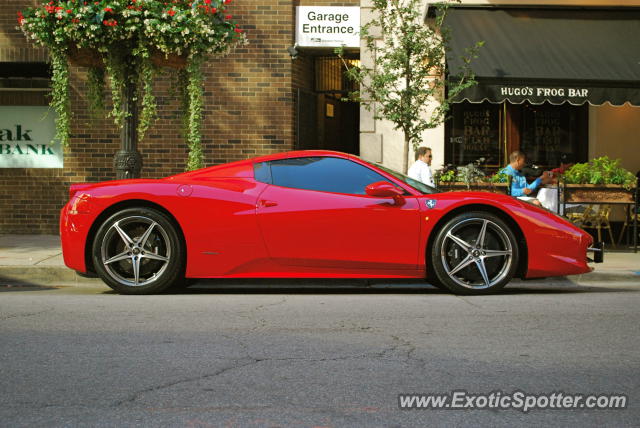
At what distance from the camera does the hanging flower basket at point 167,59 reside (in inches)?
399

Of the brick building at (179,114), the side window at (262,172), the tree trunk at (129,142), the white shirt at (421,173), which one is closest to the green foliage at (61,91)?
the tree trunk at (129,142)

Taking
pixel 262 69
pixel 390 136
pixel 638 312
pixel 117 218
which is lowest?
pixel 638 312

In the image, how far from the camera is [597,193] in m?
12.0

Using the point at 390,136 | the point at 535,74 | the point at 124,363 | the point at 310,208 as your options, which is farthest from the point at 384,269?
the point at 390,136

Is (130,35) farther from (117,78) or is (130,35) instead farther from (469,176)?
(469,176)

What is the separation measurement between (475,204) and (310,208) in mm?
1509

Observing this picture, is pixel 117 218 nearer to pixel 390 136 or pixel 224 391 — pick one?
pixel 224 391

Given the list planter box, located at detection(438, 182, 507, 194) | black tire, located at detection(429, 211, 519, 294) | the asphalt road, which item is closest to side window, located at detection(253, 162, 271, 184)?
the asphalt road

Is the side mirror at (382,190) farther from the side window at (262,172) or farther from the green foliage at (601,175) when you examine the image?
the green foliage at (601,175)

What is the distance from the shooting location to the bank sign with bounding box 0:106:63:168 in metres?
15.1

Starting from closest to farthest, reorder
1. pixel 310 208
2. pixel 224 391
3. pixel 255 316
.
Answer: pixel 224 391
pixel 255 316
pixel 310 208

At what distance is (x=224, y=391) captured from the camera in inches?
173

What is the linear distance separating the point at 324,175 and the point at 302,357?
3161 millimetres

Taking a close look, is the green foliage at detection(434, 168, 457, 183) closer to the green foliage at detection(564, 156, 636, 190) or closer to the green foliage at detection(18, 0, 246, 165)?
the green foliage at detection(564, 156, 636, 190)
